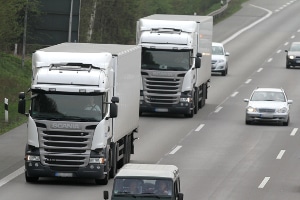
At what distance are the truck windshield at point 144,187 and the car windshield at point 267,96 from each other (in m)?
23.6

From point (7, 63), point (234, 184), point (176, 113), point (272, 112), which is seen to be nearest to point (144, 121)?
point (176, 113)

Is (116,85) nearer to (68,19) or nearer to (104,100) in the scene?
(104,100)

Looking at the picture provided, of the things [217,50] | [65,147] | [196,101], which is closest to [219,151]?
[65,147]

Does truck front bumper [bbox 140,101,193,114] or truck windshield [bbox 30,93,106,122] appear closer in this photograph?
truck windshield [bbox 30,93,106,122]

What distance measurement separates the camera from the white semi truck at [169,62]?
48031 mm

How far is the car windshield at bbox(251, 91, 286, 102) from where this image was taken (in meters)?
48.8

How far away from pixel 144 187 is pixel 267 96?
79.2 feet

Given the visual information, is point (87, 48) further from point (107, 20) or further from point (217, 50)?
point (107, 20)

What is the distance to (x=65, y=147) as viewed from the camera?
31906mm

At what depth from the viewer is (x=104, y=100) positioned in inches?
1265

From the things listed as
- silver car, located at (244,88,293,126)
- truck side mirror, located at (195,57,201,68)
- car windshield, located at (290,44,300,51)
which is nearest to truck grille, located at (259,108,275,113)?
silver car, located at (244,88,293,126)

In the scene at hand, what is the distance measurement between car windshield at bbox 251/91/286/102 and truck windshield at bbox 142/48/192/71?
2870 millimetres

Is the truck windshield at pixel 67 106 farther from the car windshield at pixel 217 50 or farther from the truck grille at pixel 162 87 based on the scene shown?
the car windshield at pixel 217 50

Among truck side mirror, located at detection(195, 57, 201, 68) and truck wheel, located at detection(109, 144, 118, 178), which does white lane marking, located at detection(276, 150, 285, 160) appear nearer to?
truck wheel, located at detection(109, 144, 118, 178)
